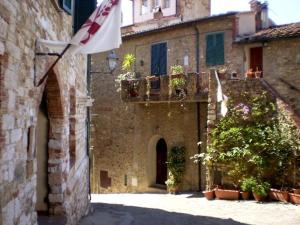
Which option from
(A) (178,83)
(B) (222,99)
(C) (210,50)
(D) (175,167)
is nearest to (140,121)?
(D) (175,167)

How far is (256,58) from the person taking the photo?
15688mm

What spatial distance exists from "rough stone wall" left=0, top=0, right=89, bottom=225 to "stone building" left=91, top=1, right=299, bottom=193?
293 inches

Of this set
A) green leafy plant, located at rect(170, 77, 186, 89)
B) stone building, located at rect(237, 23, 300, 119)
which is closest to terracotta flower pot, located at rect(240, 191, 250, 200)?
stone building, located at rect(237, 23, 300, 119)

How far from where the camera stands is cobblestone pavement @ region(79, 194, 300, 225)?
9016 millimetres

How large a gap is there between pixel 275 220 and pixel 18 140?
258 inches

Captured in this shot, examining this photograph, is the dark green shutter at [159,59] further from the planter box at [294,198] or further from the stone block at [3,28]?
the stone block at [3,28]

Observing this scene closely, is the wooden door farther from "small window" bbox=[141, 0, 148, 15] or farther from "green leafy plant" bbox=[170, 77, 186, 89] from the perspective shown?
"small window" bbox=[141, 0, 148, 15]

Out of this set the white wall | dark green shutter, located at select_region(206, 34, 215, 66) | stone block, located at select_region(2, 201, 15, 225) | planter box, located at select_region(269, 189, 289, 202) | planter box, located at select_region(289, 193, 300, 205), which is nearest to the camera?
stone block, located at select_region(2, 201, 15, 225)

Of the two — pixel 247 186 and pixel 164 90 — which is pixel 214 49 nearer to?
pixel 164 90

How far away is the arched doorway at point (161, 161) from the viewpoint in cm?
1736

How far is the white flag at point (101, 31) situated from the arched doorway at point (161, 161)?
1255 cm

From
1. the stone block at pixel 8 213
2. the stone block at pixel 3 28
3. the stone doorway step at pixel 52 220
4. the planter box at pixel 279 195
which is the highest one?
the stone block at pixel 3 28

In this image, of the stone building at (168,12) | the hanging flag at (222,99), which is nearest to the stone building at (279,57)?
the hanging flag at (222,99)

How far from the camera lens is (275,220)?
888 cm
